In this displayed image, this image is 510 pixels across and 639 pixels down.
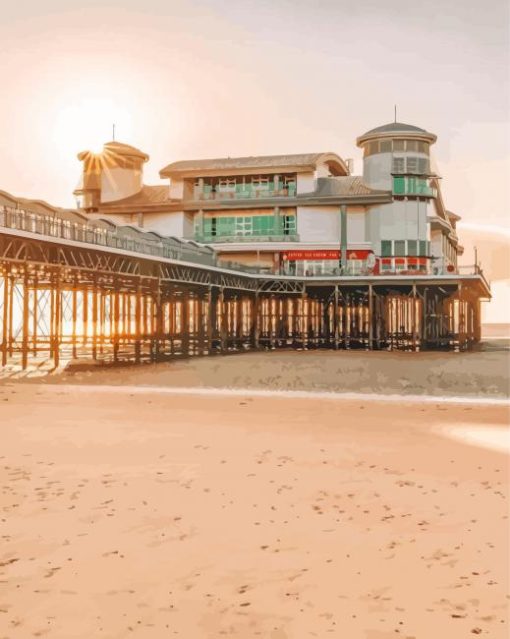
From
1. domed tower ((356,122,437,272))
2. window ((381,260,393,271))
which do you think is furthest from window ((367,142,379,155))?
window ((381,260,393,271))

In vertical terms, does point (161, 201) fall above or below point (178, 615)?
above

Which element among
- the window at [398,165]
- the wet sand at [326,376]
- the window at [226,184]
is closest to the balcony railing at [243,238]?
the window at [226,184]

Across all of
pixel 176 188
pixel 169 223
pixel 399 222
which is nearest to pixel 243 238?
pixel 169 223

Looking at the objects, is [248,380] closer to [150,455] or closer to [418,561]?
[150,455]

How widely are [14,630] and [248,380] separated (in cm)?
2233

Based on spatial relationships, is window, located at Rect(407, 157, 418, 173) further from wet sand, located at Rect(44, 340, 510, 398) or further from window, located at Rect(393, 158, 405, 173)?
wet sand, located at Rect(44, 340, 510, 398)

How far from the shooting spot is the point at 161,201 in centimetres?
6556

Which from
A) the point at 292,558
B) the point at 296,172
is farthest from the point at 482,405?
the point at 296,172

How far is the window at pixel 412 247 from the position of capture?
192ft

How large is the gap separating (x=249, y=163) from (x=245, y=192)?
2401mm

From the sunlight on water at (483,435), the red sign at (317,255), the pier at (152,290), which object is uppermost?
the red sign at (317,255)

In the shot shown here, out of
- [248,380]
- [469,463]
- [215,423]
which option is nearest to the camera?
[469,463]

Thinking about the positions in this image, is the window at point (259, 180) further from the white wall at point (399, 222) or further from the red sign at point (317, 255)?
the white wall at point (399, 222)

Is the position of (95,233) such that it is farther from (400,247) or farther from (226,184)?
(226,184)
